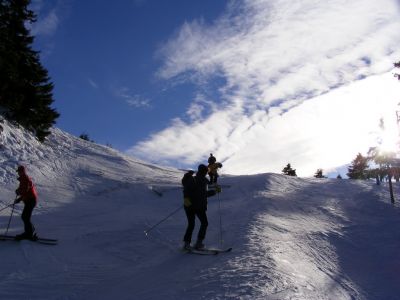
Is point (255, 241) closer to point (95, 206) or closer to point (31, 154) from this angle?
point (95, 206)

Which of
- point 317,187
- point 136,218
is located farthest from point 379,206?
point 136,218

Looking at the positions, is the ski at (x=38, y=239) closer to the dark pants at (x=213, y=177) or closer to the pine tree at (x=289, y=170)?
the dark pants at (x=213, y=177)

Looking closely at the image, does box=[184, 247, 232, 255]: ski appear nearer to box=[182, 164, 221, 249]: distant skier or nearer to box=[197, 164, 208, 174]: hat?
box=[182, 164, 221, 249]: distant skier

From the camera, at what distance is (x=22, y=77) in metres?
28.5

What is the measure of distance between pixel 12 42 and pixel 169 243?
21.3 meters

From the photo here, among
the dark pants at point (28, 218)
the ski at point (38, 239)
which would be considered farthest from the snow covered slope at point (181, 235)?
the dark pants at point (28, 218)

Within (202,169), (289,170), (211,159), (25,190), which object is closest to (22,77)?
(211,159)

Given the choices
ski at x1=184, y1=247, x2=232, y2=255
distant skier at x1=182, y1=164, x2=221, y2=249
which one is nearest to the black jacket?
distant skier at x1=182, y1=164, x2=221, y2=249

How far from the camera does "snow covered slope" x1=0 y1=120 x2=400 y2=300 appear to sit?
847cm

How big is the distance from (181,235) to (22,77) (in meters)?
19.7

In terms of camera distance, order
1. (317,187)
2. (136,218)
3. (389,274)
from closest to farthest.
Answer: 1. (389,274)
2. (136,218)
3. (317,187)

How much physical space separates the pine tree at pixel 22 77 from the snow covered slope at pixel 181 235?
2.25 meters

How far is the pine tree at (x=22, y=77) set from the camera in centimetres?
2652

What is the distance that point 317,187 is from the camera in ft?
75.5
